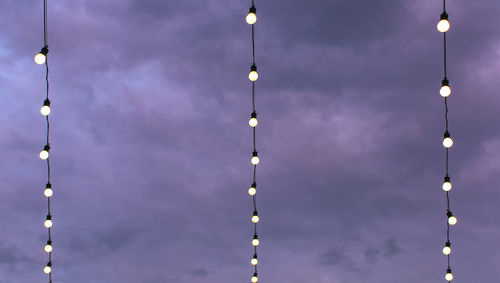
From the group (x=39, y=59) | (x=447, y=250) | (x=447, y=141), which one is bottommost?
(x=447, y=250)

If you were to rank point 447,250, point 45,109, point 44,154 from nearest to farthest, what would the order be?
point 45,109
point 44,154
point 447,250

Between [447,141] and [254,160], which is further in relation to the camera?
[254,160]

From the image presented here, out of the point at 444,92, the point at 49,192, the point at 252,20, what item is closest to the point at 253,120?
the point at 252,20

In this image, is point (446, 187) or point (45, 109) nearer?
point (45, 109)

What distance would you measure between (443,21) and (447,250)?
118 inches

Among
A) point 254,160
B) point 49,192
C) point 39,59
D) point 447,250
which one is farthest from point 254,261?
point 39,59

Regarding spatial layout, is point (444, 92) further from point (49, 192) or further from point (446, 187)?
point (49, 192)

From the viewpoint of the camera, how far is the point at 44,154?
4754 millimetres

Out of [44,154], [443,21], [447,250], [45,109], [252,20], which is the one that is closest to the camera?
[443,21]

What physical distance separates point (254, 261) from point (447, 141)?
122 inches

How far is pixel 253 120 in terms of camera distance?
15.9ft

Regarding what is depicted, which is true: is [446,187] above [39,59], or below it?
below

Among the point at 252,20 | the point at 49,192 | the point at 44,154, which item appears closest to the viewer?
the point at 252,20

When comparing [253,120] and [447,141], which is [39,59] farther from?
[447,141]
